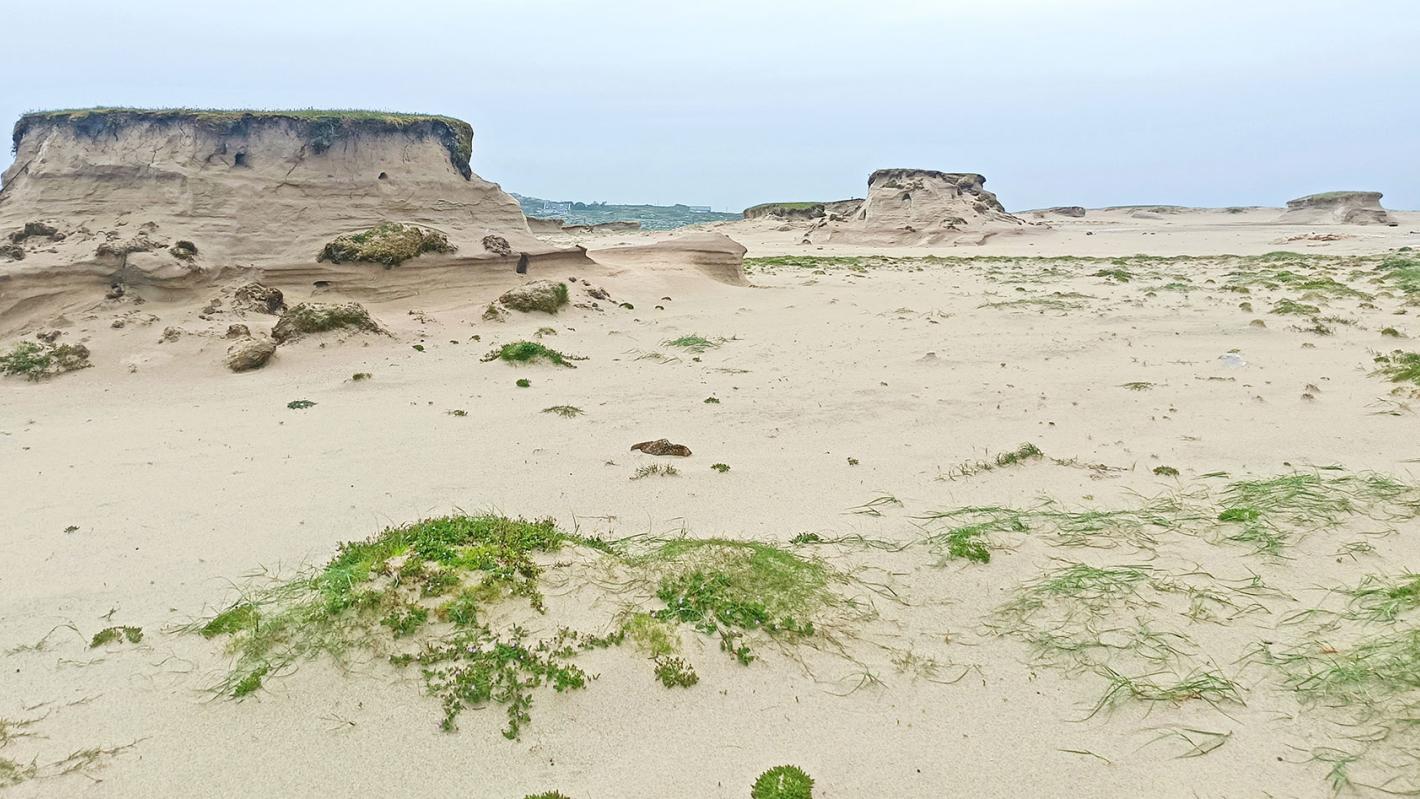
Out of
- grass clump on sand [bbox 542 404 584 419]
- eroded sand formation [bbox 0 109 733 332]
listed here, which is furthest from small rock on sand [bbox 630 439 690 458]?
eroded sand formation [bbox 0 109 733 332]

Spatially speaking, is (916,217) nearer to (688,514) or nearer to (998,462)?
(998,462)

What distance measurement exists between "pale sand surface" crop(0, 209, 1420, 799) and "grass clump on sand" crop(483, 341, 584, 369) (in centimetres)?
37

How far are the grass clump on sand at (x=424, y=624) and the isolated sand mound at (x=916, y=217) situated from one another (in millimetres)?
46999

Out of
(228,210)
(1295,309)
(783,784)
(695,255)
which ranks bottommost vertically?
(783,784)

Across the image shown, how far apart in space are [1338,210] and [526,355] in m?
76.7

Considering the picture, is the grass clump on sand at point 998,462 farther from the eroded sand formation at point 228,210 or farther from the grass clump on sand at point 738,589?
the eroded sand formation at point 228,210

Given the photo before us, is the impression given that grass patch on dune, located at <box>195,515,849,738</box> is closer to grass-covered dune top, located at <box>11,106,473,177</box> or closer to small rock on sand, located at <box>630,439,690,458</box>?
small rock on sand, located at <box>630,439,690,458</box>

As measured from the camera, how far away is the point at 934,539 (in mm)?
6781

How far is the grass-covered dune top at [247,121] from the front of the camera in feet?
57.3

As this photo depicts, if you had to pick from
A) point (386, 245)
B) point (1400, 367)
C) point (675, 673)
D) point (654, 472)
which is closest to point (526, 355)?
point (386, 245)

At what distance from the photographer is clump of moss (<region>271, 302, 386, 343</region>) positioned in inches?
589

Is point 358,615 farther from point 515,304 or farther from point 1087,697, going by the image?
point 515,304

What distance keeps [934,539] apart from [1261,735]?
2814 millimetres

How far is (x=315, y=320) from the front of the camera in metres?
15.0
